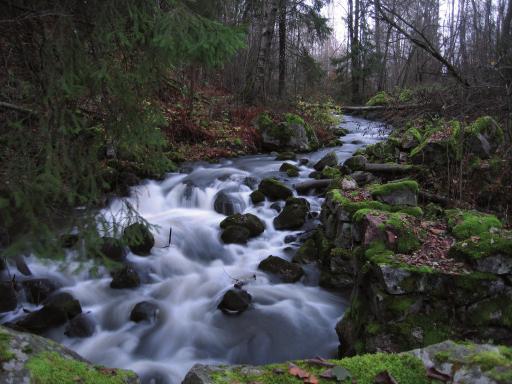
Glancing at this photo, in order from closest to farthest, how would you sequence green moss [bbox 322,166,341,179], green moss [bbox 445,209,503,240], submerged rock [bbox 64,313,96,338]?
green moss [bbox 445,209,503,240]
submerged rock [bbox 64,313,96,338]
green moss [bbox 322,166,341,179]

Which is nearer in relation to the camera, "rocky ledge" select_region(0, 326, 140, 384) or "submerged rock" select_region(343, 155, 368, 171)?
"rocky ledge" select_region(0, 326, 140, 384)

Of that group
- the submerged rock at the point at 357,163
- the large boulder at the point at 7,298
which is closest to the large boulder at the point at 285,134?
the submerged rock at the point at 357,163

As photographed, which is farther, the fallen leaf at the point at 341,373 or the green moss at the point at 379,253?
the green moss at the point at 379,253

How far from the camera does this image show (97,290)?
6.96 m

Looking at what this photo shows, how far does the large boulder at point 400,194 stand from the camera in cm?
712

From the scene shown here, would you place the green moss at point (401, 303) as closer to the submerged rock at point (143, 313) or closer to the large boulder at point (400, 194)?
the large boulder at point (400, 194)

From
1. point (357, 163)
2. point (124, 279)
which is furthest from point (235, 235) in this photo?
point (357, 163)

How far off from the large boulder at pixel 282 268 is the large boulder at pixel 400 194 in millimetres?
1880


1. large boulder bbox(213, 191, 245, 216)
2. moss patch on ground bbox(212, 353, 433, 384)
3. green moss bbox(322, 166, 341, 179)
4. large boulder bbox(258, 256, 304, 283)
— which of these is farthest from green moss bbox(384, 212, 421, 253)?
green moss bbox(322, 166, 341, 179)

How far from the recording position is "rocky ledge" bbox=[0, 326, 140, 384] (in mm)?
2648

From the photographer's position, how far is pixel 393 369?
252cm

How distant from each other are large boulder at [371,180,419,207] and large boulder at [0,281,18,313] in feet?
19.5

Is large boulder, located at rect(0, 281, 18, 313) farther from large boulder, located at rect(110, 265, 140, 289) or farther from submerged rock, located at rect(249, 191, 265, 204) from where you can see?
submerged rock, located at rect(249, 191, 265, 204)

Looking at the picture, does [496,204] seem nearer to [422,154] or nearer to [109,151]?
[422,154]
